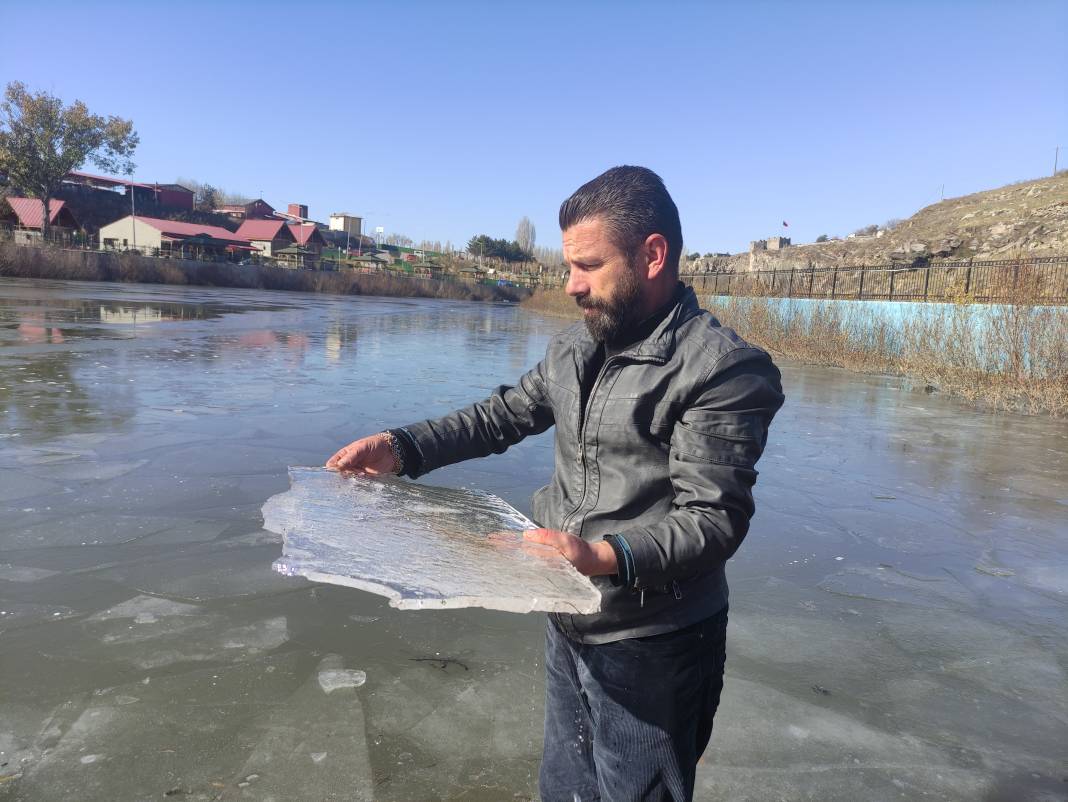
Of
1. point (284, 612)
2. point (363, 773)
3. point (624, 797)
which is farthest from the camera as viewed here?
point (284, 612)

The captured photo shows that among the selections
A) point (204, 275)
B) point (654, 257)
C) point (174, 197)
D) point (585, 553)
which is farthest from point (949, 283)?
point (174, 197)

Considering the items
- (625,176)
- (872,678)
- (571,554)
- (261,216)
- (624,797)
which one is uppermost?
(261,216)

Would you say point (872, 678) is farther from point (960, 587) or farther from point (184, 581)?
point (184, 581)

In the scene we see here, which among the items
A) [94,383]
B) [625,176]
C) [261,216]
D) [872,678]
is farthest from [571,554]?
[261,216]

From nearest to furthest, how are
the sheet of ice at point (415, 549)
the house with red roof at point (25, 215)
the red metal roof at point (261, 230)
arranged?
1. the sheet of ice at point (415, 549)
2. the house with red roof at point (25, 215)
3. the red metal roof at point (261, 230)

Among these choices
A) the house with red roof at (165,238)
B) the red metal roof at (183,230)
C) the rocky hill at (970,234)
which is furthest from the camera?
the red metal roof at (183,230)

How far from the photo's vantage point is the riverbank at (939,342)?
11.0 m

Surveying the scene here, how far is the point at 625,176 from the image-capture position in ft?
5.45

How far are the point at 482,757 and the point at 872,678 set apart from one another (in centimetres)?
177

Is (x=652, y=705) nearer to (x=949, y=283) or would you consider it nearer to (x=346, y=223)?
(x=949, y=283)

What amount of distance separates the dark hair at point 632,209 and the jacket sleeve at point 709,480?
1.16ft

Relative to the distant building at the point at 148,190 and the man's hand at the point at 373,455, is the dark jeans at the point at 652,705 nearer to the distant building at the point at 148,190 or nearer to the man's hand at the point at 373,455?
the man's hand at the point at 373,455

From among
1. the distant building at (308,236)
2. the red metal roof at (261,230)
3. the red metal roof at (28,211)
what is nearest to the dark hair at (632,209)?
the red metal roof at (28,211)

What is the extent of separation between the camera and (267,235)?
75.9m
